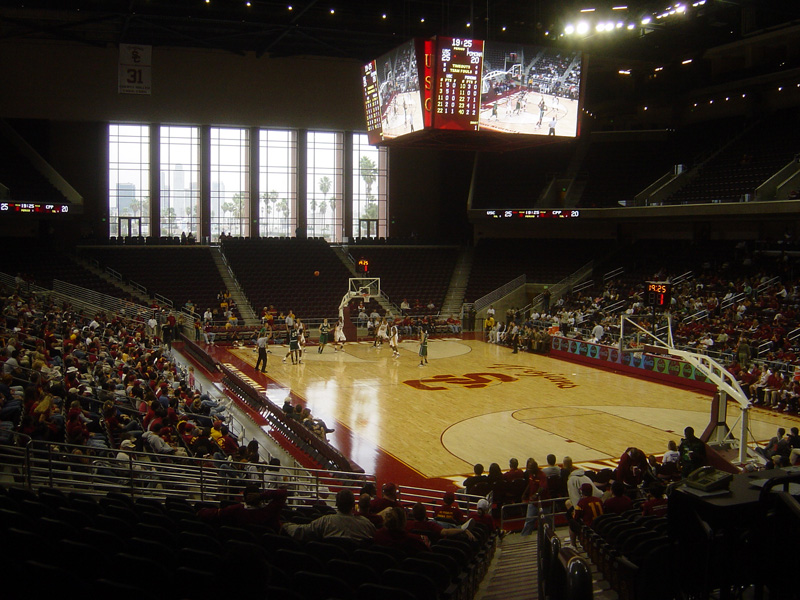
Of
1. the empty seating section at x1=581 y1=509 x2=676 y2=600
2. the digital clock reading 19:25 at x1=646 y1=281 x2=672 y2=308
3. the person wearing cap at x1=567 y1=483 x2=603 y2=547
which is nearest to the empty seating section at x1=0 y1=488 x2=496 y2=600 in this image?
the empty seating section at x1=581 y1=509 x2=676 y2=600

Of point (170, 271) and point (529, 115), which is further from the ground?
point (529, 115)

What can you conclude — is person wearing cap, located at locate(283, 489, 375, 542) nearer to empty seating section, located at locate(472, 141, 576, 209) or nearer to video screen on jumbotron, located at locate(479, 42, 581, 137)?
video screen on jumbotron, located at locate(479, 42, 581, 137)

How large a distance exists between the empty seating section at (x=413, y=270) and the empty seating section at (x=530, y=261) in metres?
1.67

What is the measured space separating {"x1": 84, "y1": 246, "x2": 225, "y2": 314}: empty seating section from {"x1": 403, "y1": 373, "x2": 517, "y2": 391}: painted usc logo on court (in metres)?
15.0

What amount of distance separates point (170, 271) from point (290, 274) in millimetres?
6084

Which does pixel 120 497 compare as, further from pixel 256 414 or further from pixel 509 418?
pixel 509 418

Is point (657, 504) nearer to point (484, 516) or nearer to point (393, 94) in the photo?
point (484, 516)

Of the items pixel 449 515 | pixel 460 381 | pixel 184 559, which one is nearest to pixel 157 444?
pixel 449 515

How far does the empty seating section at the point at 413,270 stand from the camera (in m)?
41.1

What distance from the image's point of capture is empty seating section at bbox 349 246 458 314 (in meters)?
41.1

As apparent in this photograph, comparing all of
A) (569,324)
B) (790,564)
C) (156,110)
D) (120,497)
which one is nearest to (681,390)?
(569,324)

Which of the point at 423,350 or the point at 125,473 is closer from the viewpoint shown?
the point at 125,473

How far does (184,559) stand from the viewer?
4.80m

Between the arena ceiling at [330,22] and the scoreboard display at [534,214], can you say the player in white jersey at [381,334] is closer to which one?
the scoreboard display at [534,214]
